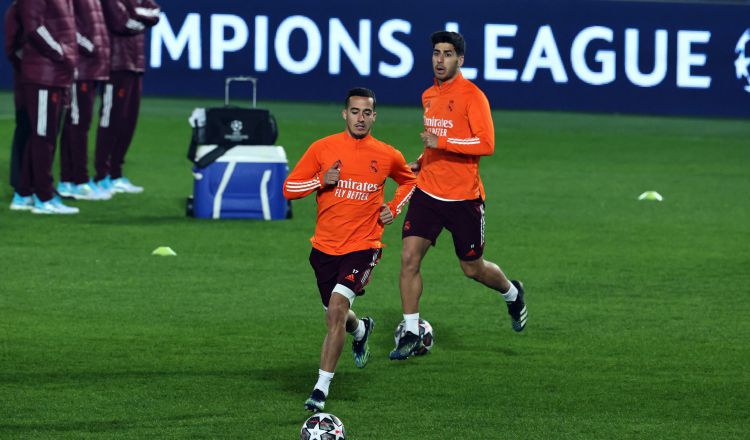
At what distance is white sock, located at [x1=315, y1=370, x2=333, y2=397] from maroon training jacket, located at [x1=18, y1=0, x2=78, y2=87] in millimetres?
7822

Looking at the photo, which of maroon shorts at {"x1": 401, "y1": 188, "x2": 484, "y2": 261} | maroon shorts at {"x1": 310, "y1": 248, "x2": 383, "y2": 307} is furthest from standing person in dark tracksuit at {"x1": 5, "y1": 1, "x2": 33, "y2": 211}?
maroon shorts at {"x1": 310, "y1": 248, "x2": 383, "y2": 307}

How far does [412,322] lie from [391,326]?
3.45ft

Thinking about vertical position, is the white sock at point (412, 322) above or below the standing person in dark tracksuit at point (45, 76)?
below

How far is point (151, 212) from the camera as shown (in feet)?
53.6

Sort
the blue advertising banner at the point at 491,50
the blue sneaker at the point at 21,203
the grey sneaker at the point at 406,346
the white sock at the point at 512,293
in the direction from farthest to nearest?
1. the blue advertising banner at the point at 491,50
2. the blue sneaker at the point at 21,203
3. the white sock at the point at 512,293
4. the grey sneaker at the point at 406,346

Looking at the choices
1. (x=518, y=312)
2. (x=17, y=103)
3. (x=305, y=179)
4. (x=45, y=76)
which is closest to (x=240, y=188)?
(x=45, y=76)

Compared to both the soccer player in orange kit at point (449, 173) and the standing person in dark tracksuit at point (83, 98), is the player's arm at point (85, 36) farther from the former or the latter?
the soccer player in orange kit at point (449, 173)

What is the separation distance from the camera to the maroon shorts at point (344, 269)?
337 inches

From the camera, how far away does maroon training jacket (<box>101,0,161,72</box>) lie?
17016mm

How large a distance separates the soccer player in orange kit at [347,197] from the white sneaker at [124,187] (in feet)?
31.1

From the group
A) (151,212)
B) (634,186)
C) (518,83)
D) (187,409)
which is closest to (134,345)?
(187,409)

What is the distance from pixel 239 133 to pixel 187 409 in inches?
334

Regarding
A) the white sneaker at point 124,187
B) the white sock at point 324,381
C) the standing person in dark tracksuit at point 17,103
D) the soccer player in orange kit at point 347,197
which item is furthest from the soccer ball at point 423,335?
the white sneaker at point 124,187

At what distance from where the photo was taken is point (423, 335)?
9805 millimetres
